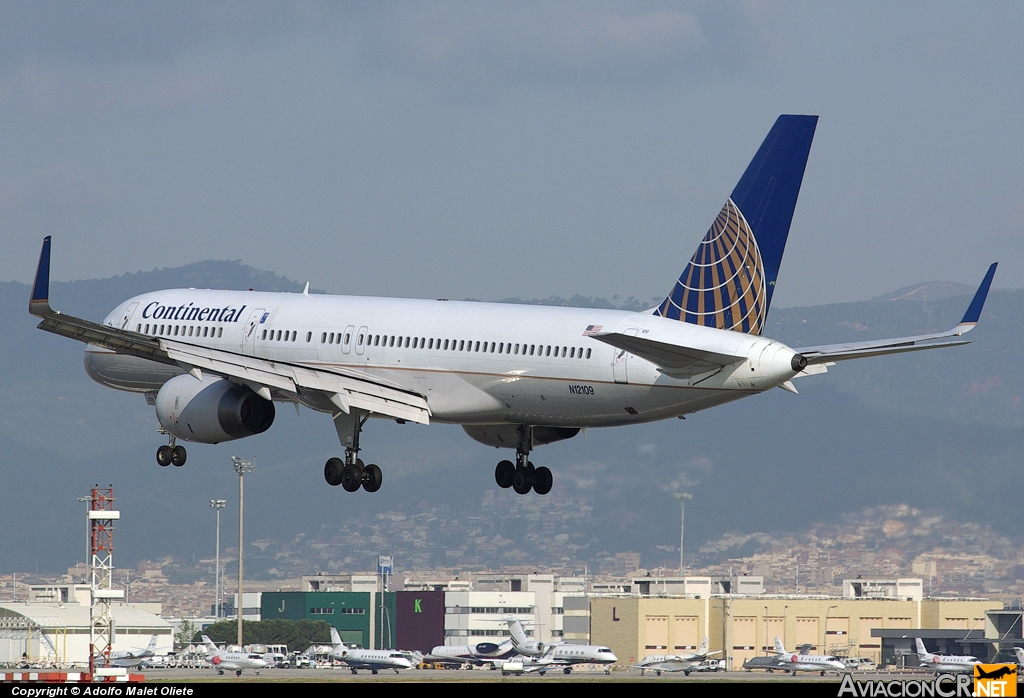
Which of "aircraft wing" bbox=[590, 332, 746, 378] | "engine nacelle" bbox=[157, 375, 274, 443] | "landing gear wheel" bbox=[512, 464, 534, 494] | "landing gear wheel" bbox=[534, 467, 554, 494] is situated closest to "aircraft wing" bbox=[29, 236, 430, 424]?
"engine nacelle" bbox=[157, 375, 274, 443]

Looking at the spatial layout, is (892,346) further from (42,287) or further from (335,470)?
(42,287)

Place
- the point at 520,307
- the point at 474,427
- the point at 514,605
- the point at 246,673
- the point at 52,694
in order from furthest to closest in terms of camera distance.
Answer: the point at 514,605
the point at 246,673
the point at 474,427
the point at 520,307
the point at 52,694

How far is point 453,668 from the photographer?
5276 inches

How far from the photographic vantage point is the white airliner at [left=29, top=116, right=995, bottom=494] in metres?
45.3

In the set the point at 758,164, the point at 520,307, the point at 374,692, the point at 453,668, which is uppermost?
the point at 758,164

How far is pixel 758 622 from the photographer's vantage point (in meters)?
145

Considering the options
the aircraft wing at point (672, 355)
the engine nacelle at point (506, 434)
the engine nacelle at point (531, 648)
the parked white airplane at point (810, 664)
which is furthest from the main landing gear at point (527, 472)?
the engine nacelle at point (531, 648)

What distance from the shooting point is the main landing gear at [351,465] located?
51.3 metres

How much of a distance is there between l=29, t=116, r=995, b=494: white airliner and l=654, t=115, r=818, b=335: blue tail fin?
0.13 ft

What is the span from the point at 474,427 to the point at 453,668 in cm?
8274

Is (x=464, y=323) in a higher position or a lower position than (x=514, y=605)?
higher

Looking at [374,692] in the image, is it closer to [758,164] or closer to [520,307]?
[520,307]

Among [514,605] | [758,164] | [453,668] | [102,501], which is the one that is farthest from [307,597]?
[758,164]

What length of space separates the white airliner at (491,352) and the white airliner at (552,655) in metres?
66.2
